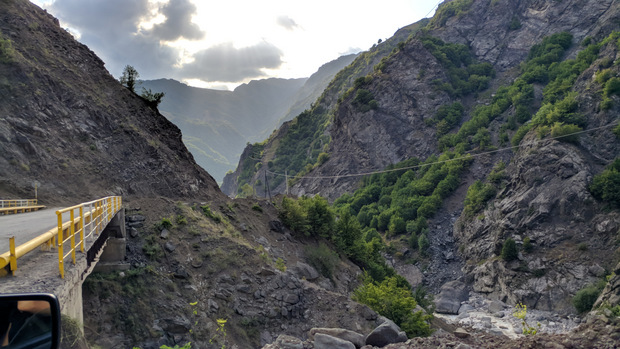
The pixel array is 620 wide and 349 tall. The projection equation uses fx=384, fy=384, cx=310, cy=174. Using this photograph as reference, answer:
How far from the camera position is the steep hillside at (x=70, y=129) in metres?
21.3

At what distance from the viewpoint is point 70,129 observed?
23.8 metres

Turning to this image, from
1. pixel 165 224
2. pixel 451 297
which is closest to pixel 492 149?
pixel 451 297

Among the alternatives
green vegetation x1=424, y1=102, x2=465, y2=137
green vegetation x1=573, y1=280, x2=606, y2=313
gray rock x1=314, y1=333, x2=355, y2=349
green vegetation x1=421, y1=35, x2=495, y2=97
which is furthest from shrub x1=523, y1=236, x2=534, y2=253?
green vegetation x1=421, y1=35, x2=495, y2=97

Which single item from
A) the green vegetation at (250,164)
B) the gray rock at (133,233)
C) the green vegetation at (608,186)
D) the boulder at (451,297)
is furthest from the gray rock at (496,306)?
the green vegetation at (250,164)

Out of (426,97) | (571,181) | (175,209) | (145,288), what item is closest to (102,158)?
(175,209)

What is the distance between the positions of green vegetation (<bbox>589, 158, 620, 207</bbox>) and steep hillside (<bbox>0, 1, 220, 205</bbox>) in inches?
1409

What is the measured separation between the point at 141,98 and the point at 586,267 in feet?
132

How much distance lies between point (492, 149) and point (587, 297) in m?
29.6

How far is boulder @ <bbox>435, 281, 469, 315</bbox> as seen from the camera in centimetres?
3650

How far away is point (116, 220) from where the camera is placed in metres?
14.6

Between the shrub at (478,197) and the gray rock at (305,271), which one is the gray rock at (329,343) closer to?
the gray rock at (305,271)

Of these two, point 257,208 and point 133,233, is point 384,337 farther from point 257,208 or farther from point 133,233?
point 257,208

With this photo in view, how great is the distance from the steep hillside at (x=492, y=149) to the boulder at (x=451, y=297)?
197 cm

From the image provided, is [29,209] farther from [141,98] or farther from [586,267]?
[586,267]
